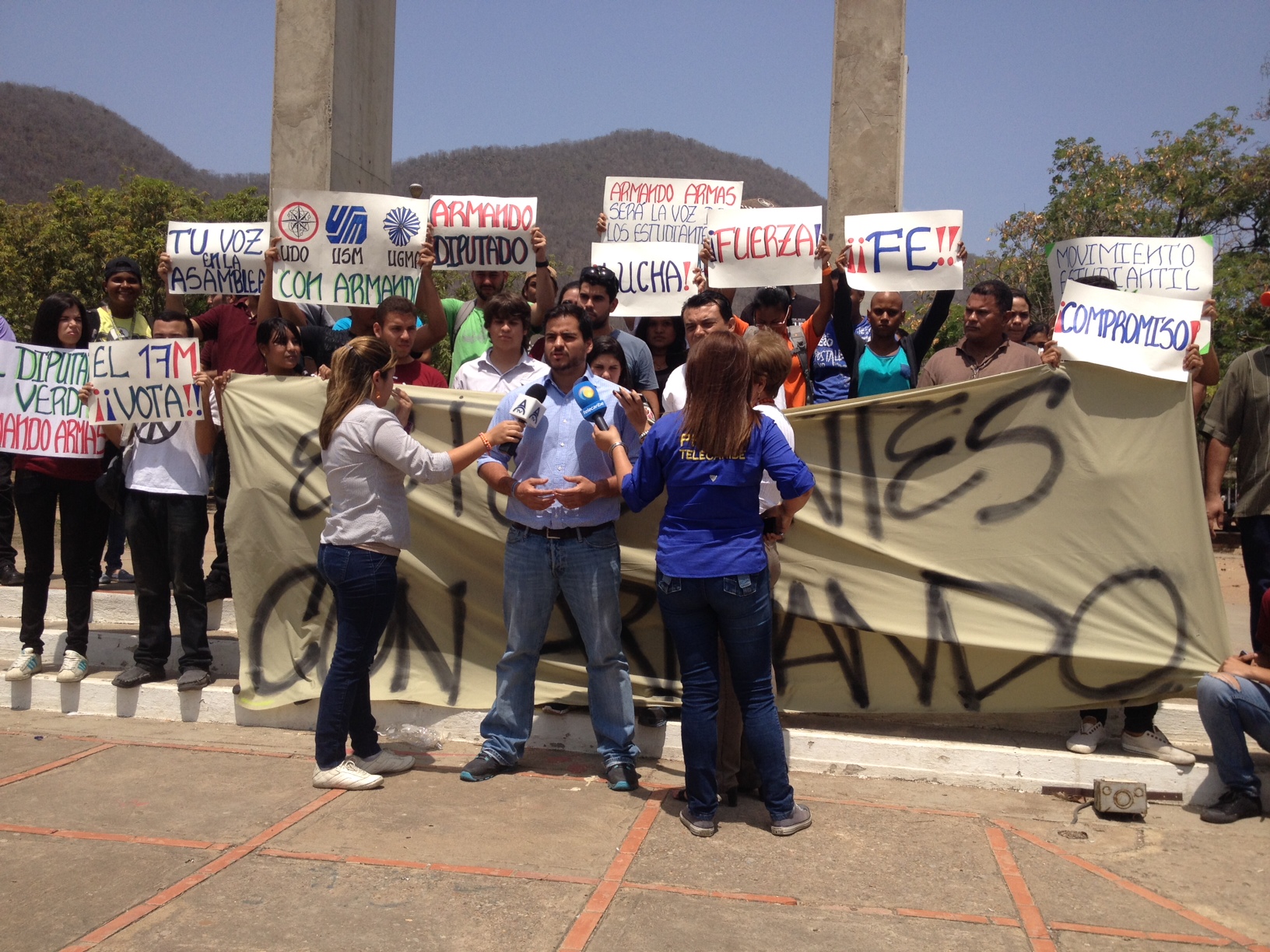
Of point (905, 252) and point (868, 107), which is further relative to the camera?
point (868, 107)

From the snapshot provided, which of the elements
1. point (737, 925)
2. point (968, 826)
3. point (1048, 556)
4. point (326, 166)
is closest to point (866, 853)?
point (968, 826)

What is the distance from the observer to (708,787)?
175 inches

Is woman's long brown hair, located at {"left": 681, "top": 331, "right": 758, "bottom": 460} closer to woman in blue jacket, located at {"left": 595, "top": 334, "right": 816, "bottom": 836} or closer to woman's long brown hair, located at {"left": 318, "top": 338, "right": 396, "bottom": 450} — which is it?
woman in blue jacket, located at {"left": 595, "top": 334, "right": 816, "bottom": 836}

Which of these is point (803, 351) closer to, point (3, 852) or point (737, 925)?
point (737, 925)

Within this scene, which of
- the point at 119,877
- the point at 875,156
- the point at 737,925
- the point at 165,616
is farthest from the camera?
the point at 875,156

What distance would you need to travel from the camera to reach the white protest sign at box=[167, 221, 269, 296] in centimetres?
683

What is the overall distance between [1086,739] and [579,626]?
2381mm

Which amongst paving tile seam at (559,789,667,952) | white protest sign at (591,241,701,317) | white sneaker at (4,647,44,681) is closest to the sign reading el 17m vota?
white protest sign at (591,241,701,317)

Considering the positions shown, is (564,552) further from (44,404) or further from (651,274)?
(44,404)

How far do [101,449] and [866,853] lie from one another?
14.2 ft

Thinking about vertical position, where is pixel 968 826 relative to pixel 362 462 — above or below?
below

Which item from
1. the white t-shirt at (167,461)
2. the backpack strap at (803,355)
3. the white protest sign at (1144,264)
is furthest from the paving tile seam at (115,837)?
the white protest sign at (1144,264)

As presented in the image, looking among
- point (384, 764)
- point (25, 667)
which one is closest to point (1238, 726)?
point (384, 764)

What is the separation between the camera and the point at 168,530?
5766 millimetres
